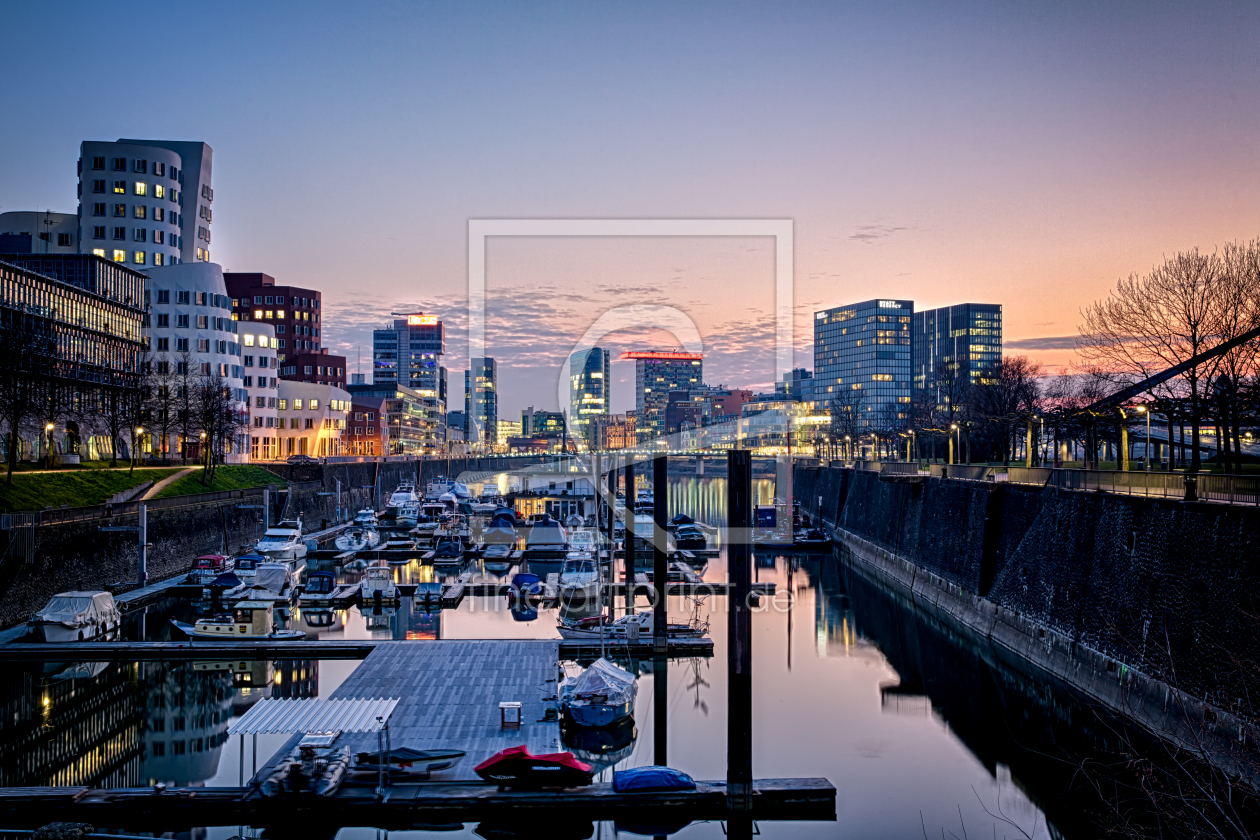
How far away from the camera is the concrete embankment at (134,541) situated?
36.0m

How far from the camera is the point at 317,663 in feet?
107

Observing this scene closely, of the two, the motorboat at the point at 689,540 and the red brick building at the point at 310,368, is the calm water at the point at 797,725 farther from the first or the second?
the red brick building at the point at 310,368

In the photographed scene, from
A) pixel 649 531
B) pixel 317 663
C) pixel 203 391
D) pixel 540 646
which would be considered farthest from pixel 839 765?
pixel 203 391

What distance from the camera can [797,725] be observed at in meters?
27.6


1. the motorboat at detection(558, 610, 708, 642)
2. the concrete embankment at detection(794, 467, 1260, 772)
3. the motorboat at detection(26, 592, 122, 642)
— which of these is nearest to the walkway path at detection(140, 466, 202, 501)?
the motorboat at detection(26, 592, 122, 642)

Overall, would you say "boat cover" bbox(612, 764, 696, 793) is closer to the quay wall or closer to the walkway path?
the quay wall

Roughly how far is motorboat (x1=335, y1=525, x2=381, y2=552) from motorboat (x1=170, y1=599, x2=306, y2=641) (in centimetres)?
2676

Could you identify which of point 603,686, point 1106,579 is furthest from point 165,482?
point 1106,579

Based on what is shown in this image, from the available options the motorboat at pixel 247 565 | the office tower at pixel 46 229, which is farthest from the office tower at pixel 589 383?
the motorboat at pixel 247 565

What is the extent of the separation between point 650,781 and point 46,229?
105952 mm

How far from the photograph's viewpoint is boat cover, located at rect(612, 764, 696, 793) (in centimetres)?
1891

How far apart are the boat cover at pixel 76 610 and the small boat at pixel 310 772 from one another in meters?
17.5

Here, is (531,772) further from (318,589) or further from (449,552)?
(449,552)

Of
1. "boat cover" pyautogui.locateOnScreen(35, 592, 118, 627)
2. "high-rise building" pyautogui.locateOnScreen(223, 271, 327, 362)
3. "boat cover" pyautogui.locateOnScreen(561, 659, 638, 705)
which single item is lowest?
"boat cover" pyautogui.locateOnScreen(561, 659, 638, 705)
